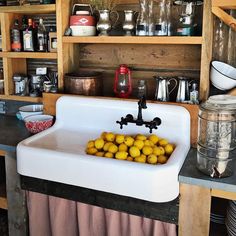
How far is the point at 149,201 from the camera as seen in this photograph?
141 cm

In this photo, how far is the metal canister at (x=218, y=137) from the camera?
1.45m

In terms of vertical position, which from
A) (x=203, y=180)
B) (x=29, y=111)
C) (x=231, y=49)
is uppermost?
(x=231, y=49)

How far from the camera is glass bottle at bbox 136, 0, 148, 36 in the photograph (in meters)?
1.81

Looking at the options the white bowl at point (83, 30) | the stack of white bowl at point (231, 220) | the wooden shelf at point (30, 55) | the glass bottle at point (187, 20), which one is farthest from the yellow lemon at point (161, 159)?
the wooden shelf at point (30, 55)

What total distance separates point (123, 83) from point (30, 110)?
0.67m

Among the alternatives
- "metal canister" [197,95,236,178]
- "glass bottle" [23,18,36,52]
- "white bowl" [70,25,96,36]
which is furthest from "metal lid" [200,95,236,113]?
"glass bottle" [23,18,36,52]

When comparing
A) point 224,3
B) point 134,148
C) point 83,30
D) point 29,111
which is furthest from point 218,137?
point 29,111

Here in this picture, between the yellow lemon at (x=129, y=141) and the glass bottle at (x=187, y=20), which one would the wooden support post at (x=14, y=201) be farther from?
the glass bottle at (x=187, y=20)

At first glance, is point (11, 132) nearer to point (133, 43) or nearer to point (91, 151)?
point (91, 151)

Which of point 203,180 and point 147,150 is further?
point 147,150

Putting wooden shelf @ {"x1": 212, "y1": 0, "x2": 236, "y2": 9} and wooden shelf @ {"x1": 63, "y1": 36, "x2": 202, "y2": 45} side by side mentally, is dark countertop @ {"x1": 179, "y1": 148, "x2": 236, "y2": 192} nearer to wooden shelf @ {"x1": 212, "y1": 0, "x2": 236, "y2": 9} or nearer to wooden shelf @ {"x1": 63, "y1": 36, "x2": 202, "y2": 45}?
wooden shelf @ {"x1": 63, "y1": 36, "x2": 202, "y2": 45}

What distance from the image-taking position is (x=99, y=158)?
1441 millimetres

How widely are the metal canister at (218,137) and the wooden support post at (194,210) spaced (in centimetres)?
10

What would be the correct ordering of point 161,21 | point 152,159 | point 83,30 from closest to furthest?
1. point 152,159
2. point 161,21
3. point 83,30
